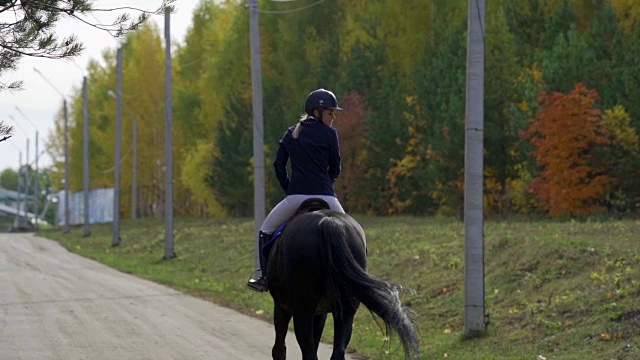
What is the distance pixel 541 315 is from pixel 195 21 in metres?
76.4

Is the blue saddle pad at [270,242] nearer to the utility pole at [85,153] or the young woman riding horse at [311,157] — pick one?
the young woman riding horse at [311,157]

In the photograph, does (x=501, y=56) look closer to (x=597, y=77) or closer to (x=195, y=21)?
(x=597, y=77)

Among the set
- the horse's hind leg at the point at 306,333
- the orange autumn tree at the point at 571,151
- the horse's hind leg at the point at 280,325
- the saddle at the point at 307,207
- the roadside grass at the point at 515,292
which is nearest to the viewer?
the horse's hind leg at the point at 306,333

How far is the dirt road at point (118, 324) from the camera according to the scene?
15.1 metres

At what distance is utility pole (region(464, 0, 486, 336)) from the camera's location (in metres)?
16.1

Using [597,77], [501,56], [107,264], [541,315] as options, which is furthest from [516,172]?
[541,315]

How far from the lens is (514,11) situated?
53.4m

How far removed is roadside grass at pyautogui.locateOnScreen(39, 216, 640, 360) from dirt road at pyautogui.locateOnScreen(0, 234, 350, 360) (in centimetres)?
93

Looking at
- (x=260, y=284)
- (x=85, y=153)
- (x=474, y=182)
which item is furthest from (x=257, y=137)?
(x=85, y=153)

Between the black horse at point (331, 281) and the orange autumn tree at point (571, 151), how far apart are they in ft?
96.9

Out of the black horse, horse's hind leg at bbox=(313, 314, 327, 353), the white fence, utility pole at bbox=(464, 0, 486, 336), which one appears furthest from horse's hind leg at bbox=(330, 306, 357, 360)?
the white fence

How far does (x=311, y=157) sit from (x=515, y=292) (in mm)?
7826

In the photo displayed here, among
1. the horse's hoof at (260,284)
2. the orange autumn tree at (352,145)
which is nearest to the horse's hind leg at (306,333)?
the horse's hoof at (260,284)

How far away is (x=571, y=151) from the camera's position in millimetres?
39969
